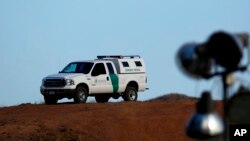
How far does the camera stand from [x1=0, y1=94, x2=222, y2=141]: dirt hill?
28484mm

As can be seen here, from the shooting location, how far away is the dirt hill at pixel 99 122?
2848cm

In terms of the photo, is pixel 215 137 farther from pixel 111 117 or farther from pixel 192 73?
pixel 111 117

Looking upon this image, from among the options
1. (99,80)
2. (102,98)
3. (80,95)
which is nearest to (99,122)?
(80,95)

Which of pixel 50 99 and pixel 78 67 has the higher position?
pixel 78 67

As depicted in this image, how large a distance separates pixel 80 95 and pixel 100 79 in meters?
1.21

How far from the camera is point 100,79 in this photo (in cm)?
3553

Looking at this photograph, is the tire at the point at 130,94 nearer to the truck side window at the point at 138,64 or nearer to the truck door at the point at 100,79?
the truck side window at the point at 138,64

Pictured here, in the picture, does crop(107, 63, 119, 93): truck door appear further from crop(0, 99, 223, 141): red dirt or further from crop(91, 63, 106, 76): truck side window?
crop(0, 99, 223, 141): red dirt

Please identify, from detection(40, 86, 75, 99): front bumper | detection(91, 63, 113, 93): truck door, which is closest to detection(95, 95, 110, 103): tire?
detection(91, 63, 113, 93): truck door

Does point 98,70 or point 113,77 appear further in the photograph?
point 113,77

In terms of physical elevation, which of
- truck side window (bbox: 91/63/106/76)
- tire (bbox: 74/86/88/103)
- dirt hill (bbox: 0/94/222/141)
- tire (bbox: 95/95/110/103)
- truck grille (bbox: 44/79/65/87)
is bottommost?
dirt hill (bbox: 0/94/222/141)

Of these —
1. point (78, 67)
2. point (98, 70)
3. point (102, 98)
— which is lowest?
point (102, 98)

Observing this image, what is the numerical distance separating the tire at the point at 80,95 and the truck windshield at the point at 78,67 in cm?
85

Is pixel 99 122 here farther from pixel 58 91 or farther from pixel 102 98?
pixel 102 98
